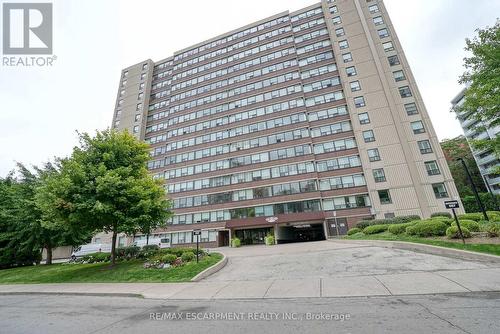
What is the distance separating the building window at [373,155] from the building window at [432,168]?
5766 millimetres

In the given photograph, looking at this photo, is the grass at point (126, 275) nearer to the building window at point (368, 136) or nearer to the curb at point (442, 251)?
the curb at point (442, 251)

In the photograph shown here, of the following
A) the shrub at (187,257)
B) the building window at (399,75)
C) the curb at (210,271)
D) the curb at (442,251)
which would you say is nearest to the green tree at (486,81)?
the curb at (442,251)

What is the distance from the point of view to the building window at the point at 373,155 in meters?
32.7

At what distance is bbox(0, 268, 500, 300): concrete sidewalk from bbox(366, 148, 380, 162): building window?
2598 centimetres

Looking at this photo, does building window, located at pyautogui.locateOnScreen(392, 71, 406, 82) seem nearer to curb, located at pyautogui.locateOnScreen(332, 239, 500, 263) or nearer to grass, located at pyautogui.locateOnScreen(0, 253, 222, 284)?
curb, located at pyautogui.locateOnScreen(332, 239, 500, 263)

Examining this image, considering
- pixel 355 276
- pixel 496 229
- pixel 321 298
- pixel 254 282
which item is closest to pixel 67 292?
pixel 254 282

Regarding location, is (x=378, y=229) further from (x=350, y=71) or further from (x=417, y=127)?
(x=350, y=71)

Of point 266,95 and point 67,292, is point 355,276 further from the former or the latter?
point 266,95


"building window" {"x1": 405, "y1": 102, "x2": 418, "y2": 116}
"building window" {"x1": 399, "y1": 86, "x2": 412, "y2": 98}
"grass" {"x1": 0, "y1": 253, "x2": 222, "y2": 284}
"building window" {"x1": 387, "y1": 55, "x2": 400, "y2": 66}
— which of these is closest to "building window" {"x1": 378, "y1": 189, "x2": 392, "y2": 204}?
"building window" {"x1": 405, "y1": 102, "x2": 418, "y2": 116}

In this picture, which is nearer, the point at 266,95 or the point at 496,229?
the point at 496,229

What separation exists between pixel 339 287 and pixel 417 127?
109 ft

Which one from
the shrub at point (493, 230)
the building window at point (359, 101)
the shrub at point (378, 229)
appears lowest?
the shrub at point (493, 230)

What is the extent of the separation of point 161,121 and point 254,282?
4888cm

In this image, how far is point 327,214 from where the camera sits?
32656 millimetres
